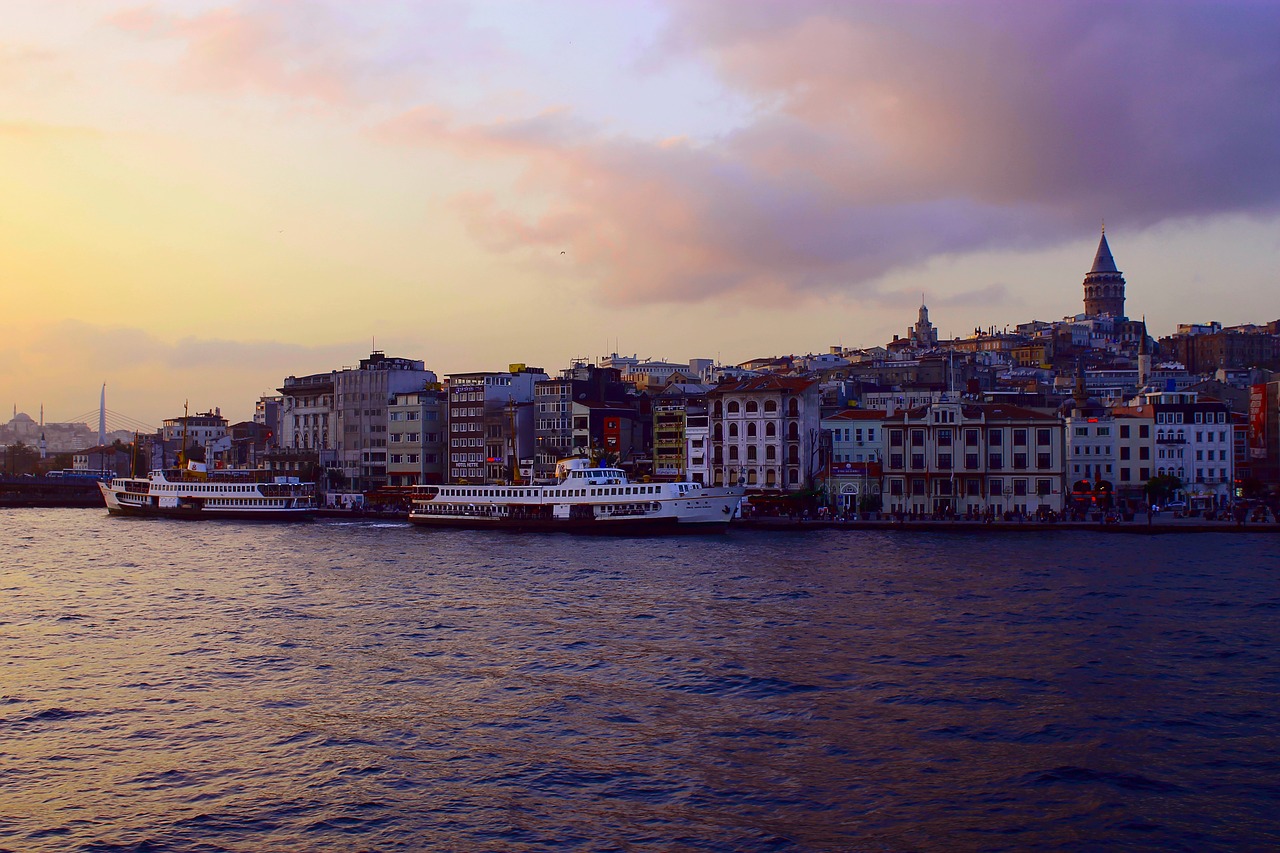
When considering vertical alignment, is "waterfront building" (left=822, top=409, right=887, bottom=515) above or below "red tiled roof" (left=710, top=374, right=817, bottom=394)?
below

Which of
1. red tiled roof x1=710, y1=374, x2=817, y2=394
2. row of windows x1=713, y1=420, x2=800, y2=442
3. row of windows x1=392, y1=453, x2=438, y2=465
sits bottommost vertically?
row of windows x1=392, y1=453, x2=438, y2=465

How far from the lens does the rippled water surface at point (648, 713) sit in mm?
18078

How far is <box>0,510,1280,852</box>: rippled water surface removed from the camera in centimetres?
1808

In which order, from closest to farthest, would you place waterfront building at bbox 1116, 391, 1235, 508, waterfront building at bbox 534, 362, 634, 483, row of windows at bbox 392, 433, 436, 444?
waterfront building at bbox 1116, 391, 1235, 508
waterfront building at bbox 534, 362, 634, 483
row of windows at bbox 392, 433, 436, 444

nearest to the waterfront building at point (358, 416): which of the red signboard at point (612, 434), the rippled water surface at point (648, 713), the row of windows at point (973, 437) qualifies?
→ the red signboard at point (612, 434)

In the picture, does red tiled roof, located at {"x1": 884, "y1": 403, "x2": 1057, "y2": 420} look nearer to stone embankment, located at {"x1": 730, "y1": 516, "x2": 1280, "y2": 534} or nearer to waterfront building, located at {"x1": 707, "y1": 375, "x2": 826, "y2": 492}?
waterfront building, located at {"x1": 707, "y1": 375, "x2": 826, "y2": 492}

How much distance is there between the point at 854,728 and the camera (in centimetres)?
2297

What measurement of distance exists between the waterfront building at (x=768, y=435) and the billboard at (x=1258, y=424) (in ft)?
138

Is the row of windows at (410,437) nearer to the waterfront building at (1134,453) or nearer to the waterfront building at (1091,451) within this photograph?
the waterfront building at (1091,451)

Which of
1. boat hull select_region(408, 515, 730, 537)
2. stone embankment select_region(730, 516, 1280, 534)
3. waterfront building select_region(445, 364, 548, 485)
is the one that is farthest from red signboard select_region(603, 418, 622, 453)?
stone embankment select_region(730, 516, 1280, 534)

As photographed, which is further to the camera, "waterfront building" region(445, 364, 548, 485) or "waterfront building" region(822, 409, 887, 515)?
"waterfront building" region(445, 364, 548, 485)

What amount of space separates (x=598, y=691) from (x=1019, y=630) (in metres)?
14.1

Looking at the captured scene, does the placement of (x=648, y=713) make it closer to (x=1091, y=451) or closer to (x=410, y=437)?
(x=1091, y=451)

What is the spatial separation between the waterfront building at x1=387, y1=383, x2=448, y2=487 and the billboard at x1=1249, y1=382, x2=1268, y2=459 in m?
71.8
